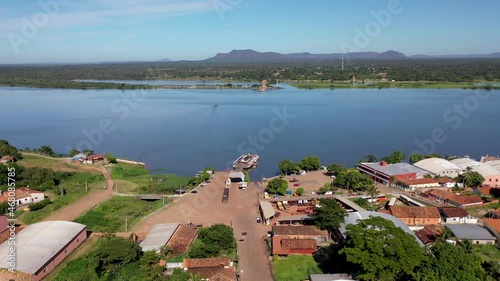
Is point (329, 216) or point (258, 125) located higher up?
point (329, 216)

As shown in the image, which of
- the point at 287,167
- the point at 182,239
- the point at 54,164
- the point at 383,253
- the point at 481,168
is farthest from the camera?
the point at 54,164

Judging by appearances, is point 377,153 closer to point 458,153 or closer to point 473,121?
point 458,153

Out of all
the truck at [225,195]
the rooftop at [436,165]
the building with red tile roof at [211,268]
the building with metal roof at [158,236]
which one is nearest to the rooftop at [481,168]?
the rooftop at [436,165]

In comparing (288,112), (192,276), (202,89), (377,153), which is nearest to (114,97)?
(202,89)

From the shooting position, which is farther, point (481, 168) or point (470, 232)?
point (481, 168)

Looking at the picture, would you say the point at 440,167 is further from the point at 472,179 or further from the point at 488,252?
the point at 488,252

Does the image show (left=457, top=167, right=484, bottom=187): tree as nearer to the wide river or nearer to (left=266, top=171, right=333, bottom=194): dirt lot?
(left=266, top=171, right=333, bottom=194): dirt lot

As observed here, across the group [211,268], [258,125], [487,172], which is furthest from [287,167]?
[258,125]
